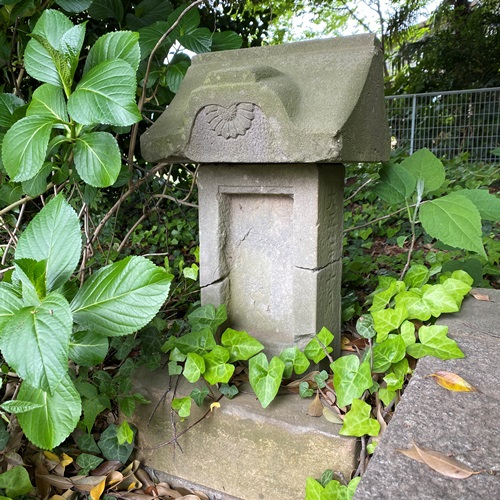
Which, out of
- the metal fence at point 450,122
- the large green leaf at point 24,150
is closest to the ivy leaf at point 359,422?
the large green leaf at point 24,150

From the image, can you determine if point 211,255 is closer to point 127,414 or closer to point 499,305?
point 127,414

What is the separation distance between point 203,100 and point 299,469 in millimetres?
1121

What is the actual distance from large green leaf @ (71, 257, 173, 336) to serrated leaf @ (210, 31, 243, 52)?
109cm

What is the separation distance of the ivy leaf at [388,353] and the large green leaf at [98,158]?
895 mm

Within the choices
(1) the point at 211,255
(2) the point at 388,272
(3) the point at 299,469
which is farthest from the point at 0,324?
(2) the point at 388,272

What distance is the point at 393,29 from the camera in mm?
9656

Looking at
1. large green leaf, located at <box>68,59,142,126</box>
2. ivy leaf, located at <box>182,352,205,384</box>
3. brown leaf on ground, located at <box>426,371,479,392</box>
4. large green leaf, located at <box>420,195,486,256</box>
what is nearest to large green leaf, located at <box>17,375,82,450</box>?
ivy leaf, located at <box>182,352,205,384</box>

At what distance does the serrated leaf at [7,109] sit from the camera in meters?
1.32

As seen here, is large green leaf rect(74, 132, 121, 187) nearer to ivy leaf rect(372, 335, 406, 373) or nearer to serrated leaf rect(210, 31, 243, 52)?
serrated leaf rect(210, 31, 243, 52)

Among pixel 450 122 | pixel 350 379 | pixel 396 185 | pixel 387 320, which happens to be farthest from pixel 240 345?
pixel 450 122

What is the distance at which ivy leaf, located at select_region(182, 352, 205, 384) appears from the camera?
55.1 inches

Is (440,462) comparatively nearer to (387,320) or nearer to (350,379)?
(350,379)

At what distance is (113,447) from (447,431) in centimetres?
108

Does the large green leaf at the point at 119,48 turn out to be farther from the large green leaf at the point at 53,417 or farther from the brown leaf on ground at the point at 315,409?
the brown leaf on ground at the point at 315,409
